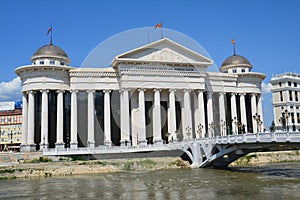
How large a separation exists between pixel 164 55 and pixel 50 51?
81.4 ft

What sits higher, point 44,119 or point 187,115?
point 187,115

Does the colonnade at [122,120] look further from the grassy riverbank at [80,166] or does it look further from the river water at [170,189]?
the river water at [170,189]

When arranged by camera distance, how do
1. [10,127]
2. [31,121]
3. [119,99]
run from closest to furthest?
[31,121] < [119,99] < [10,127]

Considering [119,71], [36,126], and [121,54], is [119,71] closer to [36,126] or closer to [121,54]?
[121,54]

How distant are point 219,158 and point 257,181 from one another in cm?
1326

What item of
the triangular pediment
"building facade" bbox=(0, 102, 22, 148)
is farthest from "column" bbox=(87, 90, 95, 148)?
"building facade" bbox=(0, 102, 22, 148)

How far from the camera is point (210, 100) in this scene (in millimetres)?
76812

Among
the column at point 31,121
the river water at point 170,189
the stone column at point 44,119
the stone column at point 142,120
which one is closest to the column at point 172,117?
the stone column at point 142,120

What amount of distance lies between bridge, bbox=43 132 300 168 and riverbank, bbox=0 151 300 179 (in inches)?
104

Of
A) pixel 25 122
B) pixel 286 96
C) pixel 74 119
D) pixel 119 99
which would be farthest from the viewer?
pixel 286 96

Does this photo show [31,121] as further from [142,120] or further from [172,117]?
[172,117]

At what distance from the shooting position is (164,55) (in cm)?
7150

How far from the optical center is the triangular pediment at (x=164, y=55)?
227 feet

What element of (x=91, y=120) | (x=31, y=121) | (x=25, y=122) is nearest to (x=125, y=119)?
(x=91, y=120)
